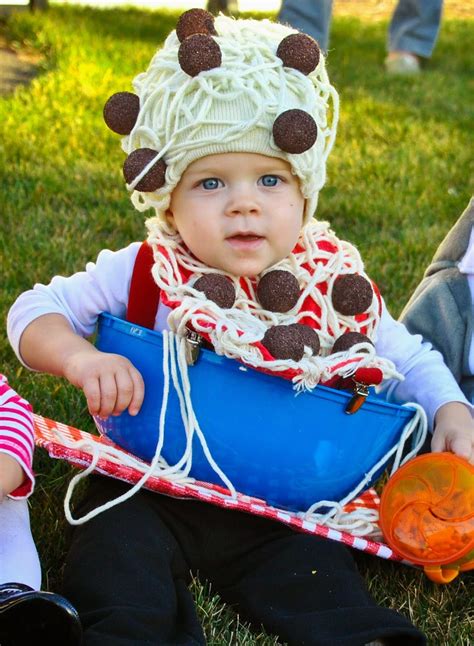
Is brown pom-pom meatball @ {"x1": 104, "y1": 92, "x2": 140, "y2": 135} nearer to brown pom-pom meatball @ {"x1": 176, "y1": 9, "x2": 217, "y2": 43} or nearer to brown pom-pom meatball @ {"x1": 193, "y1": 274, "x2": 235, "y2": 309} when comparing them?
brown pom-pom meatball @ {"x1": 176, "y1": 9, "x2": 217, "y2": 43}

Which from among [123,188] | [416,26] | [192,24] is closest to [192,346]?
[192,24]

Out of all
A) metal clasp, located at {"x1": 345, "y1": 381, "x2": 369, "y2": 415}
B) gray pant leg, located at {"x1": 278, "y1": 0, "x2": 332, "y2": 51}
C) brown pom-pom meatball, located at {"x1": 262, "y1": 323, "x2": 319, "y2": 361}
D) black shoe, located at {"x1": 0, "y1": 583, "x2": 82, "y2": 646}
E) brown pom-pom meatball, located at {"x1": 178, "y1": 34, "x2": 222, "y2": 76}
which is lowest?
black shoe, located at {"x1": 0, "y1": 583, "x2": 82, "y2": 646}

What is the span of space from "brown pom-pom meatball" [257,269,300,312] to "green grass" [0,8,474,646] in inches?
19.1

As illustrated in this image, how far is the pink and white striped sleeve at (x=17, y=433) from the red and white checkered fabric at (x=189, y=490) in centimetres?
6

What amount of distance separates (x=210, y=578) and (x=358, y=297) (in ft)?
1.79

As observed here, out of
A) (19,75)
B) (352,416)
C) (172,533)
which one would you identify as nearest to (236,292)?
(352,416)

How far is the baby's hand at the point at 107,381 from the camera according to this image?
5.67 ft

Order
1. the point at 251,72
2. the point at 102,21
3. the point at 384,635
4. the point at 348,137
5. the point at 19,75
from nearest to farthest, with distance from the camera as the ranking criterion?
the point at 384,635 → the point at 251,72 → the point at 348,137 → the point at 19,75 → the point at 102,21

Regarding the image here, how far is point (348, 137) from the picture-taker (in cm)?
424

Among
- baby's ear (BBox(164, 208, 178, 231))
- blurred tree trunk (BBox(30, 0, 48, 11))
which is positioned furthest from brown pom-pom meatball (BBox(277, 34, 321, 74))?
blurred tree trunk (BBox(30, 0, 48, 11))

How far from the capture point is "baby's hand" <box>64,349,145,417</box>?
5.67 ft

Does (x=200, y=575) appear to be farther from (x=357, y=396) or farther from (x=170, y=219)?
(x=170, y=219)

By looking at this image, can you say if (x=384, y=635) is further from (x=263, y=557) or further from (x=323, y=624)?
(x=263, y=557)

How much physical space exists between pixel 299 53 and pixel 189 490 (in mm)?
746
